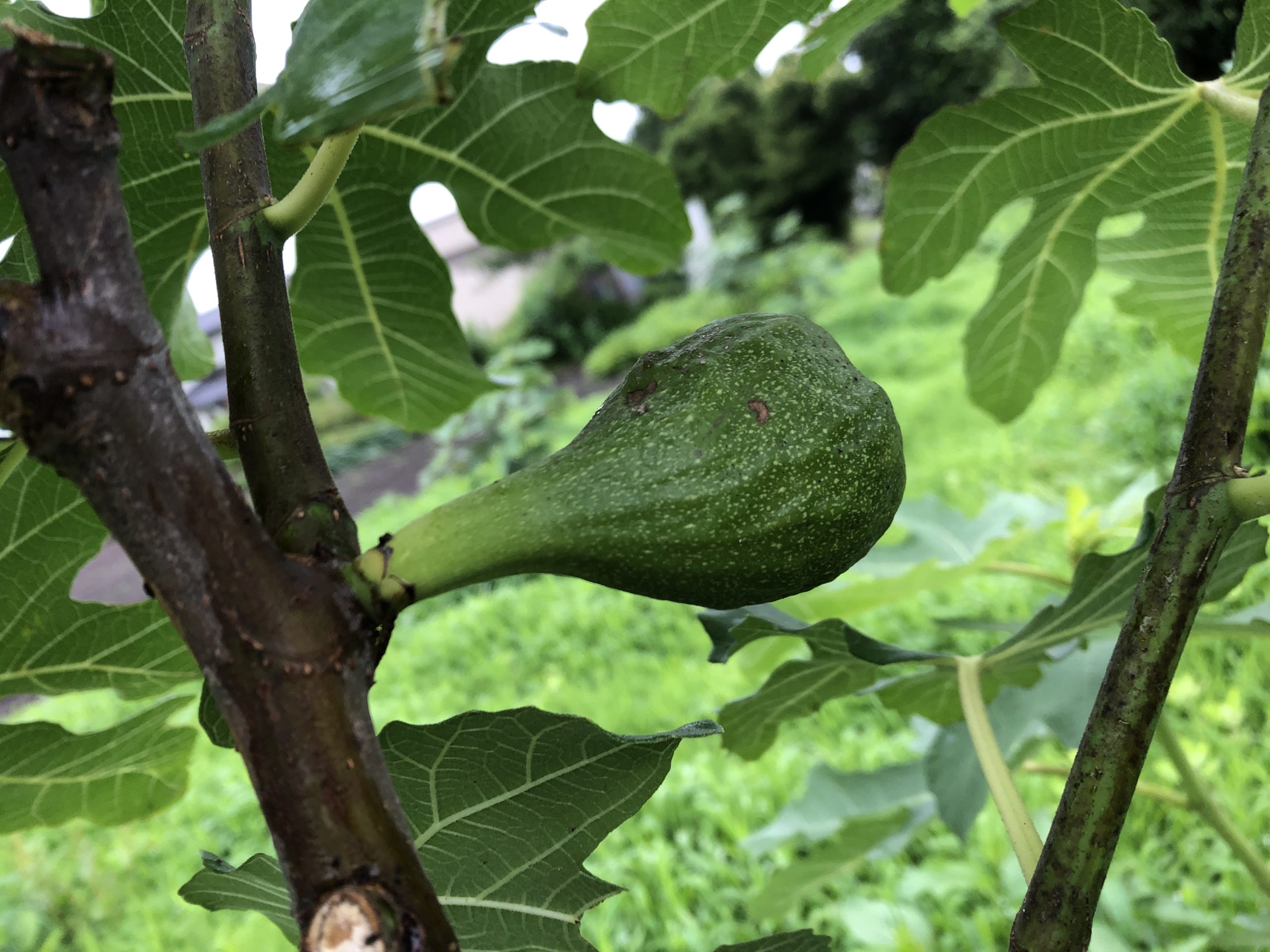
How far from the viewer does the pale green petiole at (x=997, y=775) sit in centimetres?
59

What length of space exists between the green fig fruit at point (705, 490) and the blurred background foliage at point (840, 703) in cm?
66

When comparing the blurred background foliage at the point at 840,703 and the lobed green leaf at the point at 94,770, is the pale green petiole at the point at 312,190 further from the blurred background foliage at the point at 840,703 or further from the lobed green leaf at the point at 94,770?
the blurred background foliage at the point at 840,703

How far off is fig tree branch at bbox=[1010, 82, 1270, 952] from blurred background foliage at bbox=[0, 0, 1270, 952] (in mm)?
640

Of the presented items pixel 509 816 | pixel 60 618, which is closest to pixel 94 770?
pixel 60 618

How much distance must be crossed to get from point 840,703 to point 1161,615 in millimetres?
2374

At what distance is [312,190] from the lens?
500 millimetres

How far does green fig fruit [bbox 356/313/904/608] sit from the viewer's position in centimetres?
50

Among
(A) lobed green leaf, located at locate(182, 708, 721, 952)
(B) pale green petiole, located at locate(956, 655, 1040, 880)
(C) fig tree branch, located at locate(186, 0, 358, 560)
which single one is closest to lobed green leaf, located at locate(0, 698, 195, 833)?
(A) lobed green leaf, located at locate(182, 708, 721, 952)

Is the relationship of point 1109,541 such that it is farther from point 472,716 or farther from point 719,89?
point 719,89

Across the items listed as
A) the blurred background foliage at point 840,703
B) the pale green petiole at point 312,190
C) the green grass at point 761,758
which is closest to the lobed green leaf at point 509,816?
the pale green petiole at point 312,190

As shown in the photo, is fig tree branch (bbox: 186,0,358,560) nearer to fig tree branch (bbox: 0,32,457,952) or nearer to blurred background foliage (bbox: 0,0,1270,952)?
fig tree branch (bbox: 0,32,457,952)

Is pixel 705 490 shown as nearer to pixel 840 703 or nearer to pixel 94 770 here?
pixel 94 770

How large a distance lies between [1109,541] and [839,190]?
1254cm

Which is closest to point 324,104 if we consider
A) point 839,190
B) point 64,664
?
point 64,664
